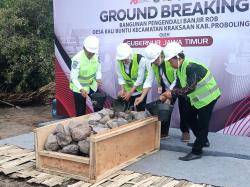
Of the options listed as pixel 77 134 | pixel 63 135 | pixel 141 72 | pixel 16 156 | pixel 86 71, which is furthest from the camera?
pixel 86 71

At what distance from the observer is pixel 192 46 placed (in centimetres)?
698

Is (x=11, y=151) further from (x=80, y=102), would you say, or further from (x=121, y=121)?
(x=121, y=121)

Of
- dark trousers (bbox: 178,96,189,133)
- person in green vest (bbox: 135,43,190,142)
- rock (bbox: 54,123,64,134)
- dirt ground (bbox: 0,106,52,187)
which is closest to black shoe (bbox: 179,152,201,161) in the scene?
dark trousers (bbox: 178,96,189,133)

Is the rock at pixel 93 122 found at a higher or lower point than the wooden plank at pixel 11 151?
higher

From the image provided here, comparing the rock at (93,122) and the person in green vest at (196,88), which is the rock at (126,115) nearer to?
the rock at (93,122)

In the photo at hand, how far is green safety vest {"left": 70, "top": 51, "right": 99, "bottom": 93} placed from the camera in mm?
6594

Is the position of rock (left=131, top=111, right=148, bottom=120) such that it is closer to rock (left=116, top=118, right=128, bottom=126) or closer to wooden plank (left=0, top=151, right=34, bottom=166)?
rock (left=116, top=118, right=128, bottom=126)

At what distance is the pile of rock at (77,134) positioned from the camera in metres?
5.24

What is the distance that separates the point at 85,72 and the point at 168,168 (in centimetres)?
221

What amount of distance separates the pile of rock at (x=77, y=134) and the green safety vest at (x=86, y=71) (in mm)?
1083

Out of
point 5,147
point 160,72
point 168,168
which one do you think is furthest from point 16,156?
point 160,72

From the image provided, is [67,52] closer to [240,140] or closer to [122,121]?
[122,121]

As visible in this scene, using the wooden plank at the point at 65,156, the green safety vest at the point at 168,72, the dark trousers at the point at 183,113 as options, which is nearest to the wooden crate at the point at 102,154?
the wooden plank at the point at 65,156

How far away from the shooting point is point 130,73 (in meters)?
6.50
